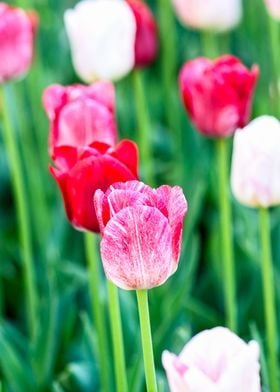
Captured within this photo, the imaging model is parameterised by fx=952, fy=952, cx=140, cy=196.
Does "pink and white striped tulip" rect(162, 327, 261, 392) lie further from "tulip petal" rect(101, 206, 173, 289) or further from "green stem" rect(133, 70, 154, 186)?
"green stem" rect(133, 70, 154, 186)

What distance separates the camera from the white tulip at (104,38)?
44.6 inches

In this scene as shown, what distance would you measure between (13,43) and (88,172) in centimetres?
44

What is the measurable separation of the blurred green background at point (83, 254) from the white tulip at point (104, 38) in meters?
0.26

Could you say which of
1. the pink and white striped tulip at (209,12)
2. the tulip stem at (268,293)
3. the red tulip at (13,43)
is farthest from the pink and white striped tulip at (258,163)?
the pink and white striped tulip at (209,12)

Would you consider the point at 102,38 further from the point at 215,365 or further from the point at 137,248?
the point at 215,365

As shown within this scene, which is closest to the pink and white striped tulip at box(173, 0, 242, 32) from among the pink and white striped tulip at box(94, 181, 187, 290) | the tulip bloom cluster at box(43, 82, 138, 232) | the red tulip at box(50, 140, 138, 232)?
the tulip bloom cluster at box(43, 82, 138, 232)

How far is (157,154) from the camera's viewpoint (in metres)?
1.81

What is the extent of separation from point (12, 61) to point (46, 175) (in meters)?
0.50

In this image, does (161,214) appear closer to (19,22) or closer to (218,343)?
(218,343)

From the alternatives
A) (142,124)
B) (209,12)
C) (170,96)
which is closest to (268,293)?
(142,124)

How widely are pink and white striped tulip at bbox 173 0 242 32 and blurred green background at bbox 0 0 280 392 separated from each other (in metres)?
0.11

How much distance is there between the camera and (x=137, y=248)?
70 cm

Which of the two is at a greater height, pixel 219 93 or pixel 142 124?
pixel 219 93

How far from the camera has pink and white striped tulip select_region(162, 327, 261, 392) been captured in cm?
60
